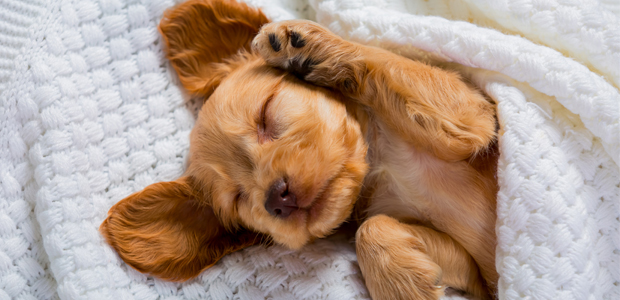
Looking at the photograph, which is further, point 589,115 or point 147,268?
point 147,268

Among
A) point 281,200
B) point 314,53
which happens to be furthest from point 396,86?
point 281,200

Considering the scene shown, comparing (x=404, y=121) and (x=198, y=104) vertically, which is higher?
(x=404, y=121)

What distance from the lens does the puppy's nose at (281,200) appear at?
1507 millimetres

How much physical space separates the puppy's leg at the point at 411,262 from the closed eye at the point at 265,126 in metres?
0.55

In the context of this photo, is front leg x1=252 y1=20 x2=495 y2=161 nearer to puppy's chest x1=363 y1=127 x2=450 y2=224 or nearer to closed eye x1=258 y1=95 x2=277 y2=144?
puppy's chest x1=363 y1=127 x2=450 y2=224

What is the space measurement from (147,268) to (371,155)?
3.69 ft

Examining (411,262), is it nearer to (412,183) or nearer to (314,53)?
(412,183)

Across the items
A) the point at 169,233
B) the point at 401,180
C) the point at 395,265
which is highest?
the point at 401,180

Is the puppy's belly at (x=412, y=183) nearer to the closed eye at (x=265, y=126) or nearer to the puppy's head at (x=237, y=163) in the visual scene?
the puppy's head at (x=237, y=163)

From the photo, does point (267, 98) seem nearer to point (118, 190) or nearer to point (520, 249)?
point (118, 190)

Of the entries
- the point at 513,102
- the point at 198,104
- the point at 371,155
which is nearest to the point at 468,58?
the point at 513,102

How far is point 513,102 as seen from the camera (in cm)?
156

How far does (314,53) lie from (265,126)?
0.38 m

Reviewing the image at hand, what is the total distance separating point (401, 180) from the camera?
183cm
